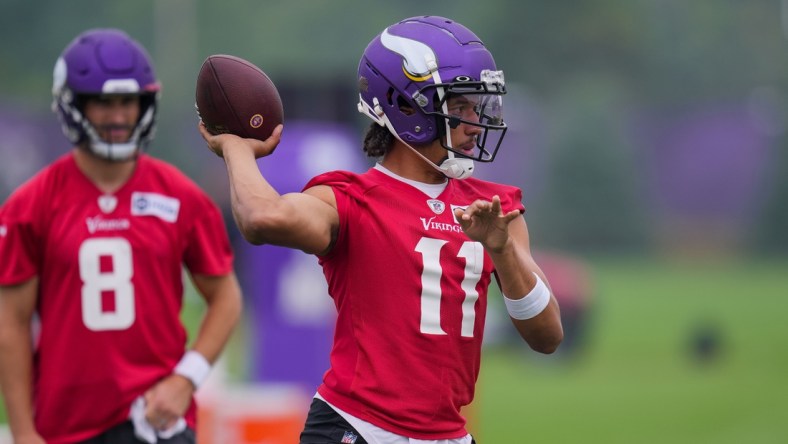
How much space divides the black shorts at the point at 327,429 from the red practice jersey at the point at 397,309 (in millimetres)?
40

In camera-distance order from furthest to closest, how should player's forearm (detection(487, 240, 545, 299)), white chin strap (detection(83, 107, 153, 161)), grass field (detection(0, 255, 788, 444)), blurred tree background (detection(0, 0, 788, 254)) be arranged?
blurred tree background (detection(0, 0, 788, 254))
grass field (detection(0, 255, 788, 444))
white chin strap (detection(83, 107, 153, 161))
player's forearm (detection(487, 240, 545, 299))

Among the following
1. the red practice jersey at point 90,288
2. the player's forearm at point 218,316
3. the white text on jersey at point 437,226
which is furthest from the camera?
the player's forearm at point 218,316

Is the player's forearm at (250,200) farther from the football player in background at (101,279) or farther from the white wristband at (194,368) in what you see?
the white wristband at (194,368)

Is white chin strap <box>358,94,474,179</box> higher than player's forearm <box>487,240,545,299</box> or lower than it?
higher

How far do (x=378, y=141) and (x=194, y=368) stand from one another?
1.56 m

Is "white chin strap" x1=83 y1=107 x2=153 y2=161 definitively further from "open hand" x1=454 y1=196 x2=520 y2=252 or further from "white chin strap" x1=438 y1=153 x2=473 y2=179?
"open hand" x1=454 y1=196 x2=520 y2=252

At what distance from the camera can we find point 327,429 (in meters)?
4.21

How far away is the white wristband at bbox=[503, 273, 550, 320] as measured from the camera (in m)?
4.33

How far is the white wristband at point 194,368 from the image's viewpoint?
5461 mm

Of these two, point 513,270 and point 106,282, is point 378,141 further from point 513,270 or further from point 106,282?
point 106,282

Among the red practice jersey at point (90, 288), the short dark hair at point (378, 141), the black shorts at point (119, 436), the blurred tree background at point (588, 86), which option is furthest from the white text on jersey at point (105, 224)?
the blurred tree background at point (588, 86)

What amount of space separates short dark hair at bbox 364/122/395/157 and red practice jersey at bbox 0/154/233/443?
129cm

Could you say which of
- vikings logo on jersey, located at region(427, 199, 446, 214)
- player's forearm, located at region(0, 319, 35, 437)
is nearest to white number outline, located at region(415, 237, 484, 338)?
vikings logo on jersey, located at region(427, 199, 446, 214)

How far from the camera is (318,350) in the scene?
389 inches
